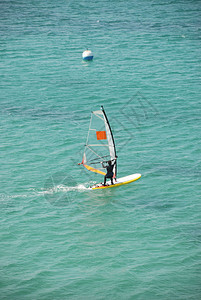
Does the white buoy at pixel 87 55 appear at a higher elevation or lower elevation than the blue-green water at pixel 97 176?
higher

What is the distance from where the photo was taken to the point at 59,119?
206 ft

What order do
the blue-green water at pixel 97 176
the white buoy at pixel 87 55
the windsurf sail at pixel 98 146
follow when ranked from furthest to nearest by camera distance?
the white buoy at pixel 87 55 < the windsurf sail at pixel 98 146 < the blue-green water at pixel 97 176

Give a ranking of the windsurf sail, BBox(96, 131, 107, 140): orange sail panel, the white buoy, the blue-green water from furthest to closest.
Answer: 1. the white buoy
2. BBox(96, 131, 107, 140): orange sail panel
3. the windsurf sail
4. the blue-green water

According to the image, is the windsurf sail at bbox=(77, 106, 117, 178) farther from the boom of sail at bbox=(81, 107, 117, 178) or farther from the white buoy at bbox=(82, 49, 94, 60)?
the white buoy at bbox=(82, 49, 94, 60)

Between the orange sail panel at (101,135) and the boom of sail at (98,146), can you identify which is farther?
the orange sail panel at (101,135)

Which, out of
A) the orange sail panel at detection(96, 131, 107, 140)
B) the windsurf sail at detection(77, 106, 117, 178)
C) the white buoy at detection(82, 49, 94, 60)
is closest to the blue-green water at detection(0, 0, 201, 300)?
the white buoy at detection(82, 49, 94, 60)

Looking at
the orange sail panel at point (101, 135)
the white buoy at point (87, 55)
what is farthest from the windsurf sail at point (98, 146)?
the white buoy at point (87, 55)

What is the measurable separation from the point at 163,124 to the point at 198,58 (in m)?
33.2

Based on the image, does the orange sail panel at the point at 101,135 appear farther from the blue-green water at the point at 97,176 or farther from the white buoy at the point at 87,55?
the white buoy at the point at 87,55

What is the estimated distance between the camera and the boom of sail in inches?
1754

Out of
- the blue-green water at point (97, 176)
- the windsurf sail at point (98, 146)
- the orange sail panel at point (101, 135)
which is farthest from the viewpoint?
the orange sail panel at point (101, 135)

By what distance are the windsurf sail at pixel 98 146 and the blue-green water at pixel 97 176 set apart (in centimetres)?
246

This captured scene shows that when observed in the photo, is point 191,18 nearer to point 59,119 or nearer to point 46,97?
point 46,97

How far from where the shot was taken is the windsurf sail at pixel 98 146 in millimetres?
44531
